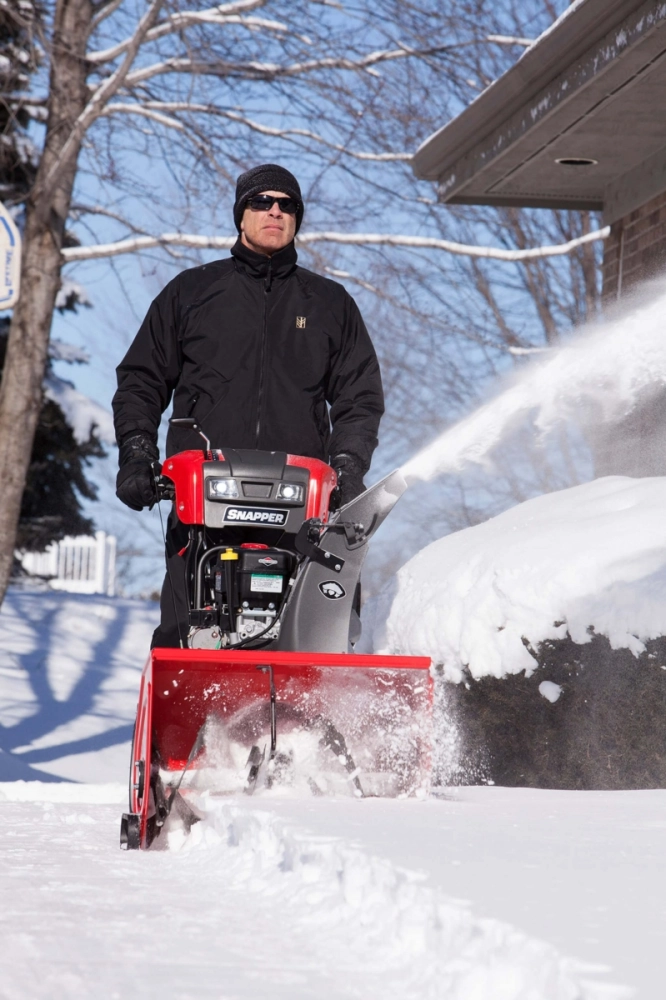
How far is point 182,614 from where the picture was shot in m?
3.48

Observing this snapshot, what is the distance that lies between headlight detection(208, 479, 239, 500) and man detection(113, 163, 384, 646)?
11.7 inches

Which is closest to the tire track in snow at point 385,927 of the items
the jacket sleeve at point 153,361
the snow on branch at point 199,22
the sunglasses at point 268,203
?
the jacket sleeve at point 153,361

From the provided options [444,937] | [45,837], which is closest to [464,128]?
[45,837]

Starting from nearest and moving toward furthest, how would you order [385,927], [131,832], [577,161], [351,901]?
[385,927] → [351,901] → [131,832] → [577,161]

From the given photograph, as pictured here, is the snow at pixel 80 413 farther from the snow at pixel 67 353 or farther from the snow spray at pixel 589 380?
the snow spray at pixel 589 380

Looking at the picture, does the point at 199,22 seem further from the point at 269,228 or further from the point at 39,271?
the point at 269,228

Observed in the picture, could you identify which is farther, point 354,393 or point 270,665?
point 354,393

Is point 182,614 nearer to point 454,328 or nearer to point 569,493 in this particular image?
point 569,493

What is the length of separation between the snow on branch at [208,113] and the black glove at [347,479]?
646cm

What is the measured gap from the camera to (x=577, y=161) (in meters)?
7.53

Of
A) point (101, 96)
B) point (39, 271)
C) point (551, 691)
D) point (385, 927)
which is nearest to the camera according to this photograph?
point (385, 927)

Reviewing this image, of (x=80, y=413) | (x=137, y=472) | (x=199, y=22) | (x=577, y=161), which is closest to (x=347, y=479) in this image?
(x=137, y=472)

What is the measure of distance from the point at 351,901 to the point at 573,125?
5.35 m

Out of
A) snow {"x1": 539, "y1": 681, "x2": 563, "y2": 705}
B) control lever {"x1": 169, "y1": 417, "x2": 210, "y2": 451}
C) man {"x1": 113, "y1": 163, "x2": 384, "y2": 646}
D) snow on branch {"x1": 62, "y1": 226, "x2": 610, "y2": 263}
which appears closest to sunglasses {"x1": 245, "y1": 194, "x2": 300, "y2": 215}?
man {"x1": 113, "y1": 163, "x2": 384, "y2": 646}
